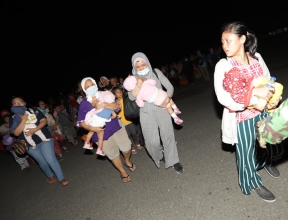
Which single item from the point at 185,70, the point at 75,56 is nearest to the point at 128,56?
the point at 75,56

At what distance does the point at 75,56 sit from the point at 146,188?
29.7 meters

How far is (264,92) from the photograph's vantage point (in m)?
1.83

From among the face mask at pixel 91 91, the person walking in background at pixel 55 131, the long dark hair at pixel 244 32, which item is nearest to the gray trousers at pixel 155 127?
the face mask at pixel 91 91

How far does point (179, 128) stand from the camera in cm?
564

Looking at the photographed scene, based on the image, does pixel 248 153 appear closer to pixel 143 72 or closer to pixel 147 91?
Answer: pixel 147 91

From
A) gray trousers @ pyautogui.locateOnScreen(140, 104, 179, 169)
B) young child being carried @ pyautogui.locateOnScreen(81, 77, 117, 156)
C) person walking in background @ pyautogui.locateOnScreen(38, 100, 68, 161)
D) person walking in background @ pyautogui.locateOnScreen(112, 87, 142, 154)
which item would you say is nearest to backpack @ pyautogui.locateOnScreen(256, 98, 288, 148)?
gray trousers @ pyautogui.locateOnScreen(140, 104, 179, 169)

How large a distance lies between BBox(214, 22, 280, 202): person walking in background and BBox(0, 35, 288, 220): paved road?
1.09 ft

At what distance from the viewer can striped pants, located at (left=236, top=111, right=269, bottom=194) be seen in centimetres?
228

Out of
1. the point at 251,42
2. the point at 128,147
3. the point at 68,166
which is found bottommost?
the point at 68,166

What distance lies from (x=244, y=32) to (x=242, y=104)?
0.77 meters

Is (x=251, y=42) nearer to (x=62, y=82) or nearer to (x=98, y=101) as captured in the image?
(x=98, y=101)

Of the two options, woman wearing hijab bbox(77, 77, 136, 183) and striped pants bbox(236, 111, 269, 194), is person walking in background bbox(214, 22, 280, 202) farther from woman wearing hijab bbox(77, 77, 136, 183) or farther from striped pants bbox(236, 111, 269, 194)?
woman wearing hijab bbox(77, 77, 136, 183)

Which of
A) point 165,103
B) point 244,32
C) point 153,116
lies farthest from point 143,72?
point 244,32

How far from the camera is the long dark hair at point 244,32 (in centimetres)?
207
